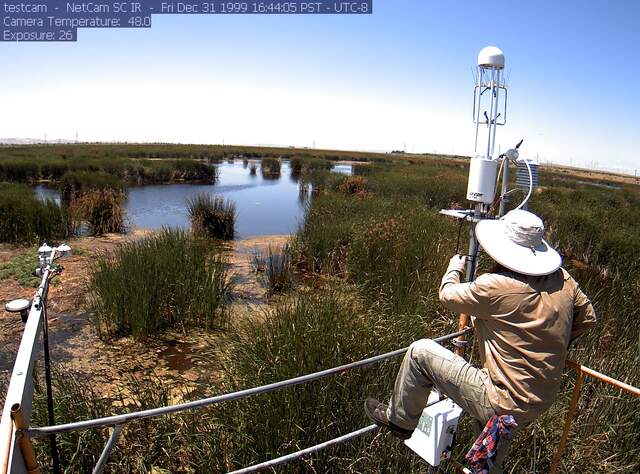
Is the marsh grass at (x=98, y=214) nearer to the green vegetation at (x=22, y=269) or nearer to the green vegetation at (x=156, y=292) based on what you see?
the green vegetation at (x=22, y=269)

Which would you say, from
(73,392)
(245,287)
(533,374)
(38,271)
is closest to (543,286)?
(533,374)

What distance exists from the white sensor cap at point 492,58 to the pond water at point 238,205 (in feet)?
27.6

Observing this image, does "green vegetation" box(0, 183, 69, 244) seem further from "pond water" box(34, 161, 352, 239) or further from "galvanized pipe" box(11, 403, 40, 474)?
"galvanized pipe" box(11, 403, 40, 474)

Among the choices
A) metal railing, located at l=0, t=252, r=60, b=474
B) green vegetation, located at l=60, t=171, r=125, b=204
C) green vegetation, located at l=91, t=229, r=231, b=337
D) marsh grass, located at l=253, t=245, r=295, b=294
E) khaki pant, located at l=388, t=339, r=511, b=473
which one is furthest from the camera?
green vegetation, located at l=60, t=171, r=125, b=204

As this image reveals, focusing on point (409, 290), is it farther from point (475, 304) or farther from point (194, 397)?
point (475, 304)

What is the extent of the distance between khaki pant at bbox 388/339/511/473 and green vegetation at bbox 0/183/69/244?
8183mm

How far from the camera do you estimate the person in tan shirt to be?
170 cm

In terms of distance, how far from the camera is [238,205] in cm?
1582

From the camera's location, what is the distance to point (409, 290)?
4902 millimetres

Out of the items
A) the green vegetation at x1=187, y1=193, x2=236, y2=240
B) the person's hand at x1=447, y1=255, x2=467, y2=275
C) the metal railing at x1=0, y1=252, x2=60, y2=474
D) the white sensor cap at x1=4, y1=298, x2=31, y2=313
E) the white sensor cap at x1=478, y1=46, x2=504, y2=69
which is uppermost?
the white sensor cap at x1=478, y1=46, x2=504, y2=69

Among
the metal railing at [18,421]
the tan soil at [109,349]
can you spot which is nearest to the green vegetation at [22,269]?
the tan soil at [109,349]

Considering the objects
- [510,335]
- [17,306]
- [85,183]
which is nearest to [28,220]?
[85,183]

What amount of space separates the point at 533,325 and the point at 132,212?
1355 cm

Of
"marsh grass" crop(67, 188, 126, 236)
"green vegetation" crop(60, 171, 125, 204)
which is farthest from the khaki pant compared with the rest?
"green vegetation" crop(60, 171, 125, 204)
